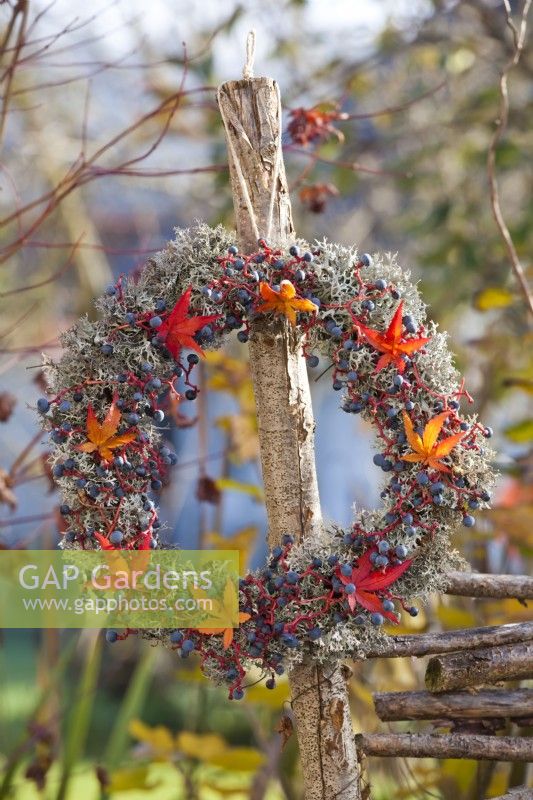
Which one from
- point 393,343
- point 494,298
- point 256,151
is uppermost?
point 494,298

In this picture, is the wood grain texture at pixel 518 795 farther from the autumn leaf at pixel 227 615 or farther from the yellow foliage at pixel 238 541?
the yellow foliage at pixel 238 541

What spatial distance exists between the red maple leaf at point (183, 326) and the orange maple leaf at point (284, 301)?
61 millimetres

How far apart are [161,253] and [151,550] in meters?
0.36

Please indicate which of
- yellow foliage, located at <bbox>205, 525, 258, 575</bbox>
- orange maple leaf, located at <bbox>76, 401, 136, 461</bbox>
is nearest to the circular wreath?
orange maple leaf, located at <bbox>76, 401, 136, 461</bbox>

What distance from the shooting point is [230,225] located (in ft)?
6.68

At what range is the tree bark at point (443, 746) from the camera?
1.08m

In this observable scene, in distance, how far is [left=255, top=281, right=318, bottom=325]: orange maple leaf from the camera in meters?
1.00

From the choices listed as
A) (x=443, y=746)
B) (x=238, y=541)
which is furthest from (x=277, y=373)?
(x=238, y=541)

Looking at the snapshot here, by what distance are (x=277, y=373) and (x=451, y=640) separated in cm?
40

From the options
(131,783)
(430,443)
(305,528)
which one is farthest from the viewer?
(131,783)

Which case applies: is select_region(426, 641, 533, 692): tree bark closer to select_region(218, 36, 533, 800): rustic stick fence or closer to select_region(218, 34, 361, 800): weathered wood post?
select_region(218, 36, 533, 800): rustic stick fence

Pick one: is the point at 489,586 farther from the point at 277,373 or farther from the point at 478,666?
the point at 277,373

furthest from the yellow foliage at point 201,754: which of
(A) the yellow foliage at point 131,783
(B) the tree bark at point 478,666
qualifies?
(B) the tree bark at point 478,666

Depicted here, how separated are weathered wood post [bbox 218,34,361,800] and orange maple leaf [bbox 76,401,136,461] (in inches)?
7.8
